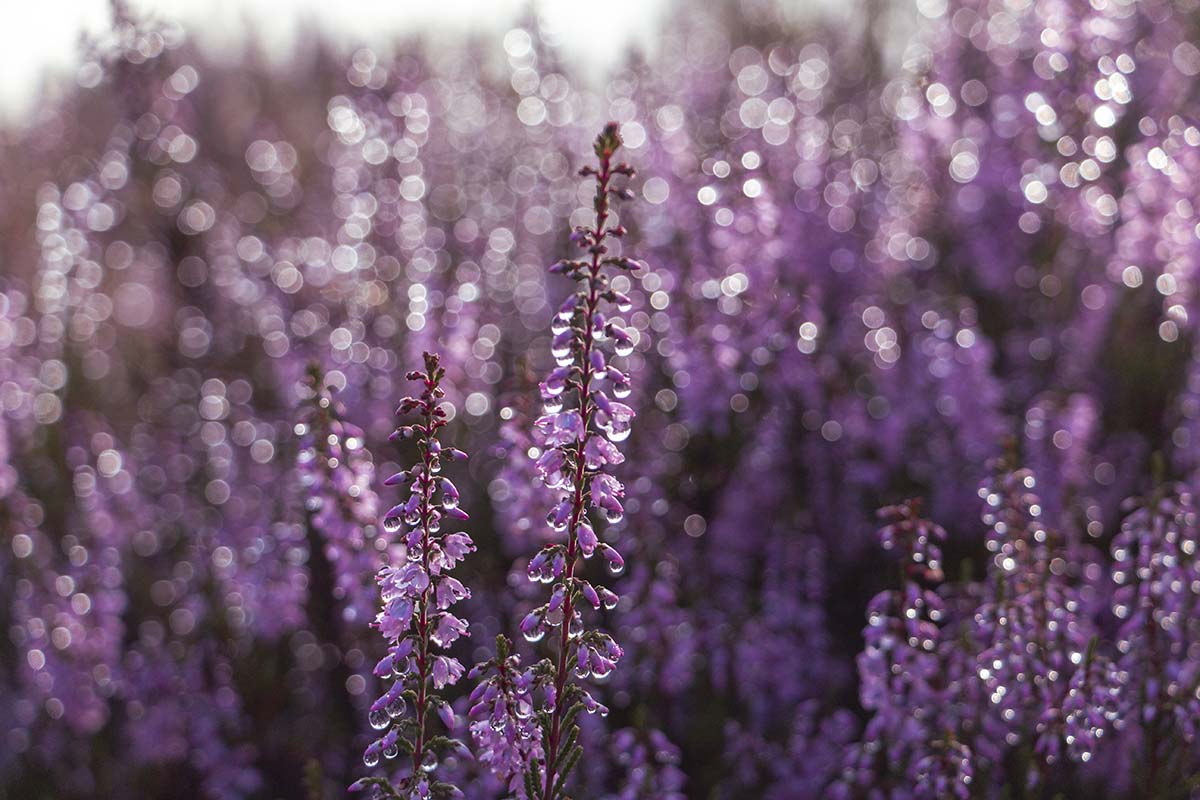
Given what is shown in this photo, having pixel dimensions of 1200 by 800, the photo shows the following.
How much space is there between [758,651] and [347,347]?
209cm

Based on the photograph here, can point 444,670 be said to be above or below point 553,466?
below

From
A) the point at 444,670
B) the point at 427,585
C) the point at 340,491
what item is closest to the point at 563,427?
the point at 427,585

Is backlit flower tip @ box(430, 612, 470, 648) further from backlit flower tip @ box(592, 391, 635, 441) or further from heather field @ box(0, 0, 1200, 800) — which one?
backlit flower tip @ box(592, 391, 635, 441)

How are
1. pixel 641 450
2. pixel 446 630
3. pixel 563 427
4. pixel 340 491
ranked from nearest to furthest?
pixel 563 427 < pixel 446 630 < pixel 340 491 < pixel 641 450

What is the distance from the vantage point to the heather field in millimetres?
2953

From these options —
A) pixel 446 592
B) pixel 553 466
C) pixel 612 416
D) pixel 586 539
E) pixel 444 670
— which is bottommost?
pixel 444 670

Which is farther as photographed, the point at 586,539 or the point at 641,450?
the point at 641,450

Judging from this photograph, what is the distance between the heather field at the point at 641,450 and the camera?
116 inches

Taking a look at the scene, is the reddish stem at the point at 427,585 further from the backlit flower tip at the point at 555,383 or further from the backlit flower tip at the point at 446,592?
the backlit flower tip at the point at 555,383

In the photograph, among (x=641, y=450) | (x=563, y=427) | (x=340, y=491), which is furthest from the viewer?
(x=641, y=450)

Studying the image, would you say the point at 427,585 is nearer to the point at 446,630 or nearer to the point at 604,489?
the point at 446,630

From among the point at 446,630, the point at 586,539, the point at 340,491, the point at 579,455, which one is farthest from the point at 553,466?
the point at 340,491

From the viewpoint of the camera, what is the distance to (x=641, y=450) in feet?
14.7

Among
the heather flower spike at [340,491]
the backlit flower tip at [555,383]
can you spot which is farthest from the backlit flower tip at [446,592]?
the heather flower spike at [340,491]
